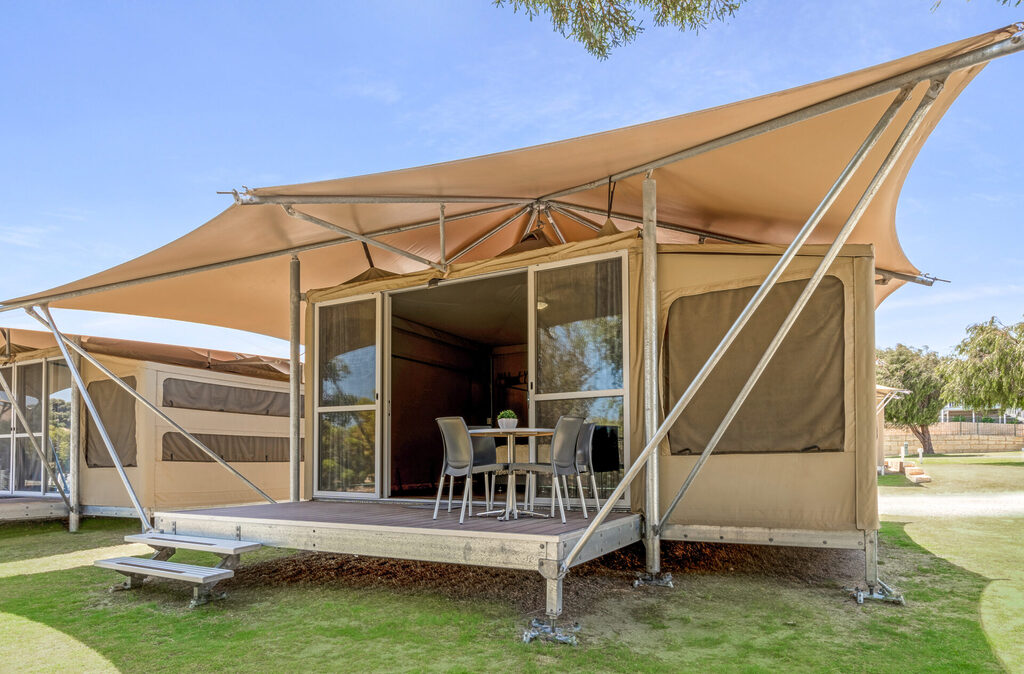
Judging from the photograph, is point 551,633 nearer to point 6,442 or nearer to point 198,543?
point 198,543

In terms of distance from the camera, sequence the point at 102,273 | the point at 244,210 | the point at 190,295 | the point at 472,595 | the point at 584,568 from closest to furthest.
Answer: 1. the point at 472,595
2. the point at 244,210
3. the point at 584,568
4. the point at 102,273
5. the point at 190,295

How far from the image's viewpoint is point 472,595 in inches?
174

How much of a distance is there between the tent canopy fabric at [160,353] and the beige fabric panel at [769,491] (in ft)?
20.5

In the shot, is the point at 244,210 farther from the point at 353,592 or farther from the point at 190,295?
the point at 190,295

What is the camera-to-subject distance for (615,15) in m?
7.31

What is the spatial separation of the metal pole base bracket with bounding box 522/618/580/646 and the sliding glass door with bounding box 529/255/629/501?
1.68 meters

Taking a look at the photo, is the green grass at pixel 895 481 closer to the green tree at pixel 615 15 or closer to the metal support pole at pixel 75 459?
the green tree at pixel 615 15

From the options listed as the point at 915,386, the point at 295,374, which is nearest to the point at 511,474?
the point at 295,374

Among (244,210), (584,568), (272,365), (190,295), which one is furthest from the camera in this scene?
(272,365)

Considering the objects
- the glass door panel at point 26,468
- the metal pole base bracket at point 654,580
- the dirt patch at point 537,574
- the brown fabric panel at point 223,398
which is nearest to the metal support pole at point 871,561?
the dirt patch at point 537,574

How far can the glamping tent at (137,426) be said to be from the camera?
26.2ft

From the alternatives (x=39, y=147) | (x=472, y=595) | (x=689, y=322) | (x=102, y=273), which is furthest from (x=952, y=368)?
(x=39, y=147)

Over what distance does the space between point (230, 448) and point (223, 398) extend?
2.11ft

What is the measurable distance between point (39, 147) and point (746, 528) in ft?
73.5
